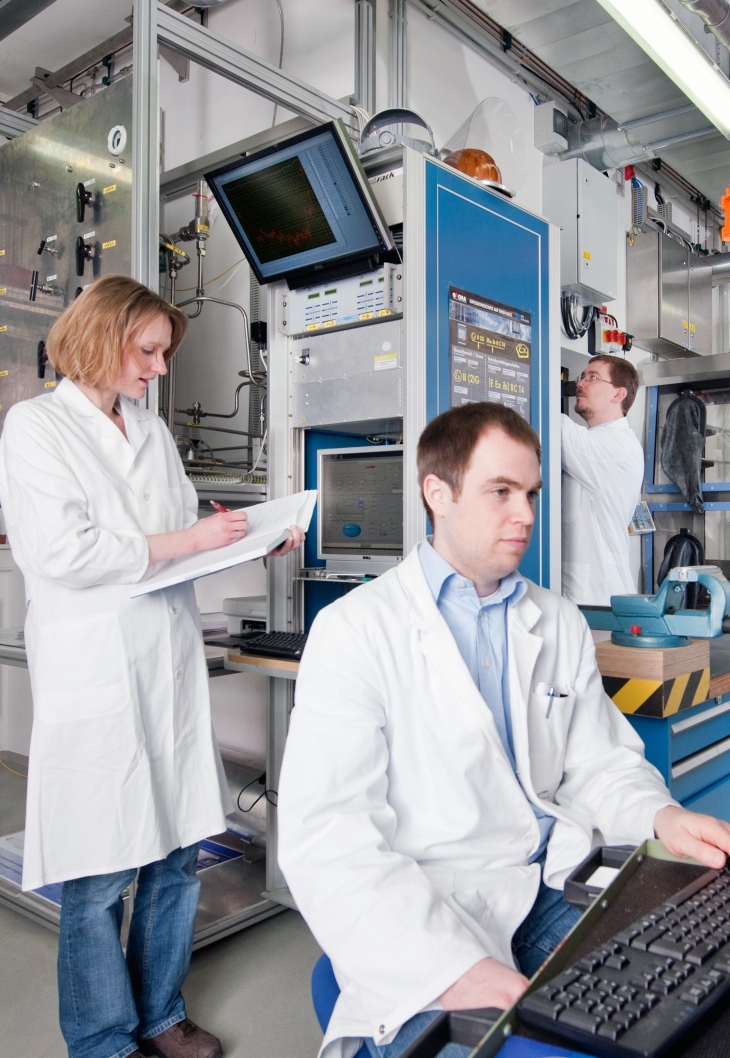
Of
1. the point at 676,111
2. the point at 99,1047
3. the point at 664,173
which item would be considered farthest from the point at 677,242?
the point at 99,1047

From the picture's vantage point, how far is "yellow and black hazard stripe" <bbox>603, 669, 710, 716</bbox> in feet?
6.19

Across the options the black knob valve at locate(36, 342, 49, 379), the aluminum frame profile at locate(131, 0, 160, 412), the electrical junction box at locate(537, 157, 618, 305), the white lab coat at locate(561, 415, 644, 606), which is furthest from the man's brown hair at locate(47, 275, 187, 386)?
the electrical junction box at locate(537, 157, 618, 305)

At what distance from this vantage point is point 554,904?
1.25 m

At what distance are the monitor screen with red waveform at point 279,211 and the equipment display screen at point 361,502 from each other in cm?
62

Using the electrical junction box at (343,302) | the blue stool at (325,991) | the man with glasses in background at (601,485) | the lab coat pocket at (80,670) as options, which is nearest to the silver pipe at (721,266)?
the man with glasses in background at (601,485)

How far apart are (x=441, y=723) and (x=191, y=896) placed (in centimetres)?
102

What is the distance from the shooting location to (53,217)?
286cm

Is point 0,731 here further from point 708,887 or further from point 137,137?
point 708,887

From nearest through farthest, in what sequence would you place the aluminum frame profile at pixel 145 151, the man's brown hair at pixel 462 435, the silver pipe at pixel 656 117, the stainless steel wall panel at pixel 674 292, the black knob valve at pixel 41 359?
the man's brown hair at pixel 462 435
the aluminum frame profile at pixel 145 151
the black knob valve at pixel 41 359
the silver pipe at pixel 656 117
the stainless steel wall panel at pixel 674 292

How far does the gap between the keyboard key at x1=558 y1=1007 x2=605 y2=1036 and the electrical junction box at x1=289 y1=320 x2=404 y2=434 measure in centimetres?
185

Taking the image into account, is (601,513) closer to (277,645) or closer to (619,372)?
(619,372)

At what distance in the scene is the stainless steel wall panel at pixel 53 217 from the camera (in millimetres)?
2543

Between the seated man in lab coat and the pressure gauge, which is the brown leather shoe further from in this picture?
the pressure gauge

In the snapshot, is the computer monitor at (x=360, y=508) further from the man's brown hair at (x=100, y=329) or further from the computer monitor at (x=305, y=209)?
the man's brown hair at (x=100, y=329)
